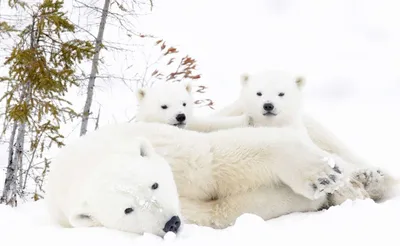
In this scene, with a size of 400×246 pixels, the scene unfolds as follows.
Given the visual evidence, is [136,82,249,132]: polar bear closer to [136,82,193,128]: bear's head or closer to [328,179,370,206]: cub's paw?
[136,82,193,128]: bear's head

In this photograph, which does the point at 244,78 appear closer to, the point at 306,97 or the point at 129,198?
the point at 129,198

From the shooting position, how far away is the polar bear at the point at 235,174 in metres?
3.11

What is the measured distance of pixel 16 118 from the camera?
6738 millimetres

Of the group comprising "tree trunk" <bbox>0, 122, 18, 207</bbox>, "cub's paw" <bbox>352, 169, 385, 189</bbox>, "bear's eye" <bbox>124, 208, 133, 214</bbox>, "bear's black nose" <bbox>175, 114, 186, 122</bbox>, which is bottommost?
"tree trunk" <bbox>0, 122, 18, 207</bbox>

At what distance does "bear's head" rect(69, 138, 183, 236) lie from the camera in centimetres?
256

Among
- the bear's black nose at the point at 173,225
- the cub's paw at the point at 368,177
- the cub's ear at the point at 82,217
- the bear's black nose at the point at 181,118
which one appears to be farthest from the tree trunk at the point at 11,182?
the bear's black nose at the point at 173,225

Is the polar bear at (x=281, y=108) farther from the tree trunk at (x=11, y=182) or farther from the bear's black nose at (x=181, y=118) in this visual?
the tree trunk at (x=11, y=182)

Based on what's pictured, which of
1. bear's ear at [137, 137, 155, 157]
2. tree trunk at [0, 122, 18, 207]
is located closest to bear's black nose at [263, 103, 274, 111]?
bear's ear at [137, 137, 155, 157]

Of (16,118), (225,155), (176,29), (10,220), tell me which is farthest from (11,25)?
(176,29)

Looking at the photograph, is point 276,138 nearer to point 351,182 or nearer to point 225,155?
point 225,155

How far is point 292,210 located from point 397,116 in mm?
11276

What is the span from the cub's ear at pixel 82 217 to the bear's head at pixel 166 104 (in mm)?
2192

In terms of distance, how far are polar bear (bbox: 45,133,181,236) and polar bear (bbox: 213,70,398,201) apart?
1833 millimetres

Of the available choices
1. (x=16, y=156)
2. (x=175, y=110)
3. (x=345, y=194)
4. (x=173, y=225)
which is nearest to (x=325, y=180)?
(x=345, y=194)
